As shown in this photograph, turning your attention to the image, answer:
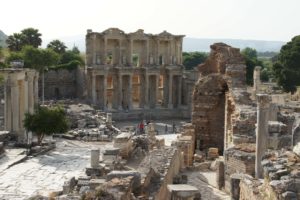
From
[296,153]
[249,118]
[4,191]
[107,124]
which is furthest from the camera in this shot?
[107,124]

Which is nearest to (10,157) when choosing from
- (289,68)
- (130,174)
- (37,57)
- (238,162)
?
(238,162)

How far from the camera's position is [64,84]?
193ft

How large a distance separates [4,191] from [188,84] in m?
38.7

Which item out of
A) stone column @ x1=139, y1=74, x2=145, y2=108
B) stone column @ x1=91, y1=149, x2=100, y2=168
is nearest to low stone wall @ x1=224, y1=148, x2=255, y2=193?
stone column @ x1=91, y1=149, x2=100, y2=168

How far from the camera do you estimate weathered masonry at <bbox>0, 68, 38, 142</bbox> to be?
29.3m

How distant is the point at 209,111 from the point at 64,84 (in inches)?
1306

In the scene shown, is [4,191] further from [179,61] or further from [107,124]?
[179,61]

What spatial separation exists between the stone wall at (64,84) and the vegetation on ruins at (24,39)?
15.9 feet

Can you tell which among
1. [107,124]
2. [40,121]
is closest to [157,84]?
[107,124]

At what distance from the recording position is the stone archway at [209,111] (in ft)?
92.7

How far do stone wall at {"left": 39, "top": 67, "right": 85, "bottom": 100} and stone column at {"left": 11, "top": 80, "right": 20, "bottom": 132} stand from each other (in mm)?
27340

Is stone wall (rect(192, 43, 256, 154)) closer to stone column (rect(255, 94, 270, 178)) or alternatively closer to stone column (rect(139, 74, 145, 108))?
stone column (rect(255, 94, 270, 178))

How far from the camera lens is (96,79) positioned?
54.2m

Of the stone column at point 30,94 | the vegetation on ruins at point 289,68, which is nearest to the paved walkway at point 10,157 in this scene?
the stone column at point 30,94
